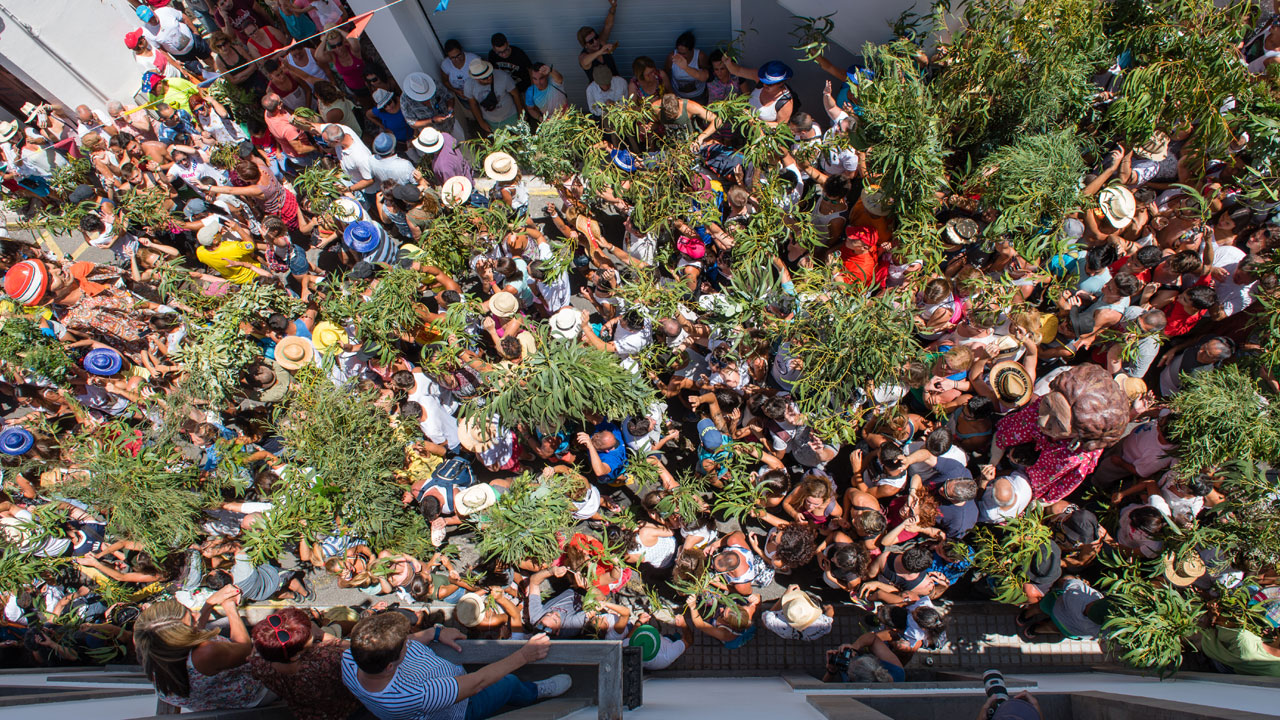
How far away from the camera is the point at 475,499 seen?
517cm

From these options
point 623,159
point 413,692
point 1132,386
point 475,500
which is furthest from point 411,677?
point 1132,386

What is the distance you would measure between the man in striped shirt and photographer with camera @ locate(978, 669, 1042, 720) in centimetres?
282

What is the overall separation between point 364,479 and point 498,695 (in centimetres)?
215

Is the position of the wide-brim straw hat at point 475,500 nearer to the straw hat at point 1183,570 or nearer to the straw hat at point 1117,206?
the straw hat at point 1183,570

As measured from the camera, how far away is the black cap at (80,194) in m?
7.67

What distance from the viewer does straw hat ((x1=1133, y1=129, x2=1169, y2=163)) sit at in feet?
17.5

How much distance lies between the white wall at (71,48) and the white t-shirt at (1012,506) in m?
12.9

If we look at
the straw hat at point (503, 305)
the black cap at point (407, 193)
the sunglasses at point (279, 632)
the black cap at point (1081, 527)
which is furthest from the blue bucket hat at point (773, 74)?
the sunglasses at point (279, 632)

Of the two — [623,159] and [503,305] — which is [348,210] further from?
[623,159]

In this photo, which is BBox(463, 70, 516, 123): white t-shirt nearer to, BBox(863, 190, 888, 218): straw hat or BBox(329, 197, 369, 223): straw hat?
BBox(329, 197, 369, 223): straw hat

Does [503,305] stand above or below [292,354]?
above

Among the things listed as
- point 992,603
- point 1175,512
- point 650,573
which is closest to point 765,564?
point 650,573

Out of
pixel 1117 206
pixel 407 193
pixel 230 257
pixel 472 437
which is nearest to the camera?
pixel 1117 206

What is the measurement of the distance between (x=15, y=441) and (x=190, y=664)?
15.1 ft
